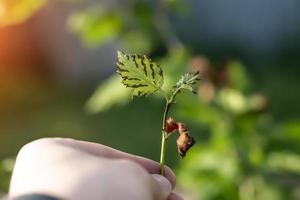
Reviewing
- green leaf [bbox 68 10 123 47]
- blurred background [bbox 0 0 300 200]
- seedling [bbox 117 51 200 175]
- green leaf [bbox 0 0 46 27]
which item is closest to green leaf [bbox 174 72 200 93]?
seedling [bbox 117 51 200 175]

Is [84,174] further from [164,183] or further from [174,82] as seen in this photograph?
[174,82]

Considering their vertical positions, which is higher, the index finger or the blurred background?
the index finger

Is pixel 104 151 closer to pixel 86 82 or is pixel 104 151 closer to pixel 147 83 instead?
pixel 147 83

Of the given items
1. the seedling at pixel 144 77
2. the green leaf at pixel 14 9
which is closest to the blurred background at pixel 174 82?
the green leaf at pixel 14 9

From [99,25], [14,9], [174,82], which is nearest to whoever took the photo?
[174,82]

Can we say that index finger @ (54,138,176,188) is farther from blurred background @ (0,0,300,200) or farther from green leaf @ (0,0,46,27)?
green leaf @ (0,0,46,27)

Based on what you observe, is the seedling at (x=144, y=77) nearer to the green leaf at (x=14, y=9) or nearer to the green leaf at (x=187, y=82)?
the green leaf at (x=187, y=82)

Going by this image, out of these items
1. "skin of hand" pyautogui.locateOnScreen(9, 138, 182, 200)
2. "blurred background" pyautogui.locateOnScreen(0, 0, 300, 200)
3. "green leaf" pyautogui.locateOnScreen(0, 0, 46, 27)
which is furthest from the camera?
"blurred background" pyautogui.locateOnScreen(0, 0, 300, 200)

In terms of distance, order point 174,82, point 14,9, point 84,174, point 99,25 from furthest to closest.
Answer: point 99,25 → point 14,9 → point 174,82 → point 84,174

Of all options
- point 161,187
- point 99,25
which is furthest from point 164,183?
point 99,25
